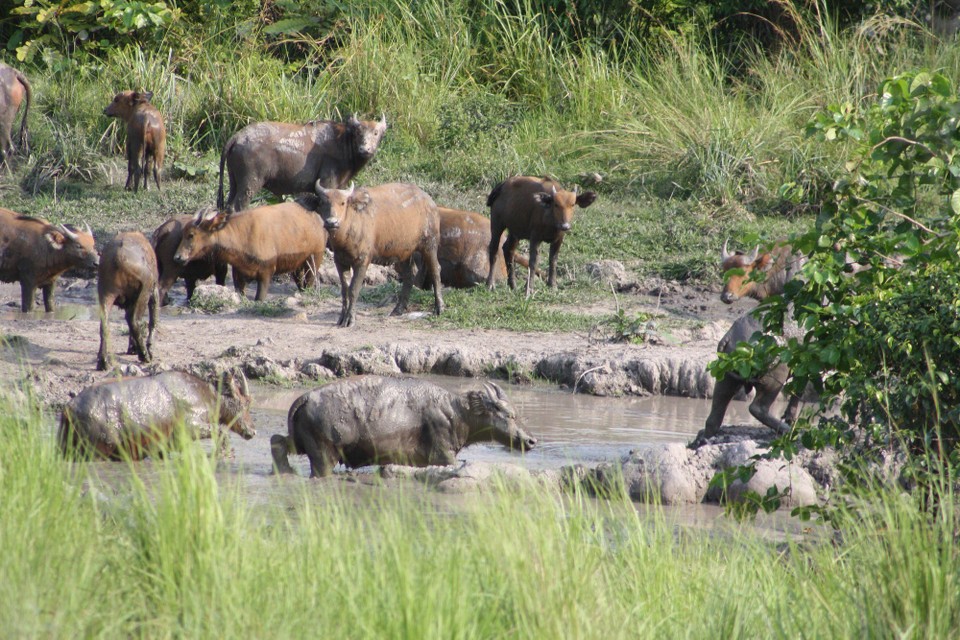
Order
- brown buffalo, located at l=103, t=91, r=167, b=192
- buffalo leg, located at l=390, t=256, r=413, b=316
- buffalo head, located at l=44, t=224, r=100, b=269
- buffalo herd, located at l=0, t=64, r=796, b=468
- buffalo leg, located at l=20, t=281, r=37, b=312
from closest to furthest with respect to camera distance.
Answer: buffalo herd, located at l=0, t=64, r=796, b=468, buffalo head, located at l=44, t=224, r=100, b=269, buffalo leg, located at l=20, t=281, r=37, b=312, buffalo leg, located at l=390, t=256, r=413, b=316, brown buffalo, located at l=103, t=91, r=167, b=192

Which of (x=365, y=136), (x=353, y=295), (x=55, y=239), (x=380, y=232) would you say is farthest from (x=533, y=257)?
(x=55, y=239)

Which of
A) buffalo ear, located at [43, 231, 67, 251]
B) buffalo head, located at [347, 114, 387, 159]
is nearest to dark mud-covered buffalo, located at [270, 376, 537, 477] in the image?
buffalo ear, located at [43, 231, 67, 251]

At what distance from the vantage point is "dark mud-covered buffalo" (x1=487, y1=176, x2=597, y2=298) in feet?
41.2

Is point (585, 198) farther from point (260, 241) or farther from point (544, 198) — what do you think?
A: point (260, 241)

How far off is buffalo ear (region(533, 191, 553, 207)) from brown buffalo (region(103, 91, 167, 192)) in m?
5.08

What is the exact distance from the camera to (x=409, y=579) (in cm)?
365

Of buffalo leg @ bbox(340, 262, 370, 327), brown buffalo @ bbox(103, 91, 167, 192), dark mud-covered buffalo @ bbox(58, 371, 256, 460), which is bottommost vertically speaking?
dark mud-covered buffalo @ bbox(58, 371, 256, 460)

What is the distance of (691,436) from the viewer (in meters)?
8.75

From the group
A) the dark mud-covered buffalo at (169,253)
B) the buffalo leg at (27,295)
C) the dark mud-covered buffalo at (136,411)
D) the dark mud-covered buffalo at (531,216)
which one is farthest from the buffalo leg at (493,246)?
the dark mud-covered buffalo at (136,411)

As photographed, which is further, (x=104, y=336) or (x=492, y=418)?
(x=104, y=336)

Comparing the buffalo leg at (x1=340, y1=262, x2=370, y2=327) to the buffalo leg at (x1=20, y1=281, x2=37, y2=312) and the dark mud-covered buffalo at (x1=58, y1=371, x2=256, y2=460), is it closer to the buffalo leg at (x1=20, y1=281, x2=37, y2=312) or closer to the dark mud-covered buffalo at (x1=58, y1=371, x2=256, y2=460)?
the buffalo leg at (x1=20, y1=281, x2=37, y2=312)

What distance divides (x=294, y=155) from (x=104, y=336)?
16.8 feet

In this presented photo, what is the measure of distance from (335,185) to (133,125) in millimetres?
2872

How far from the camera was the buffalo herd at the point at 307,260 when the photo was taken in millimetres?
7051
